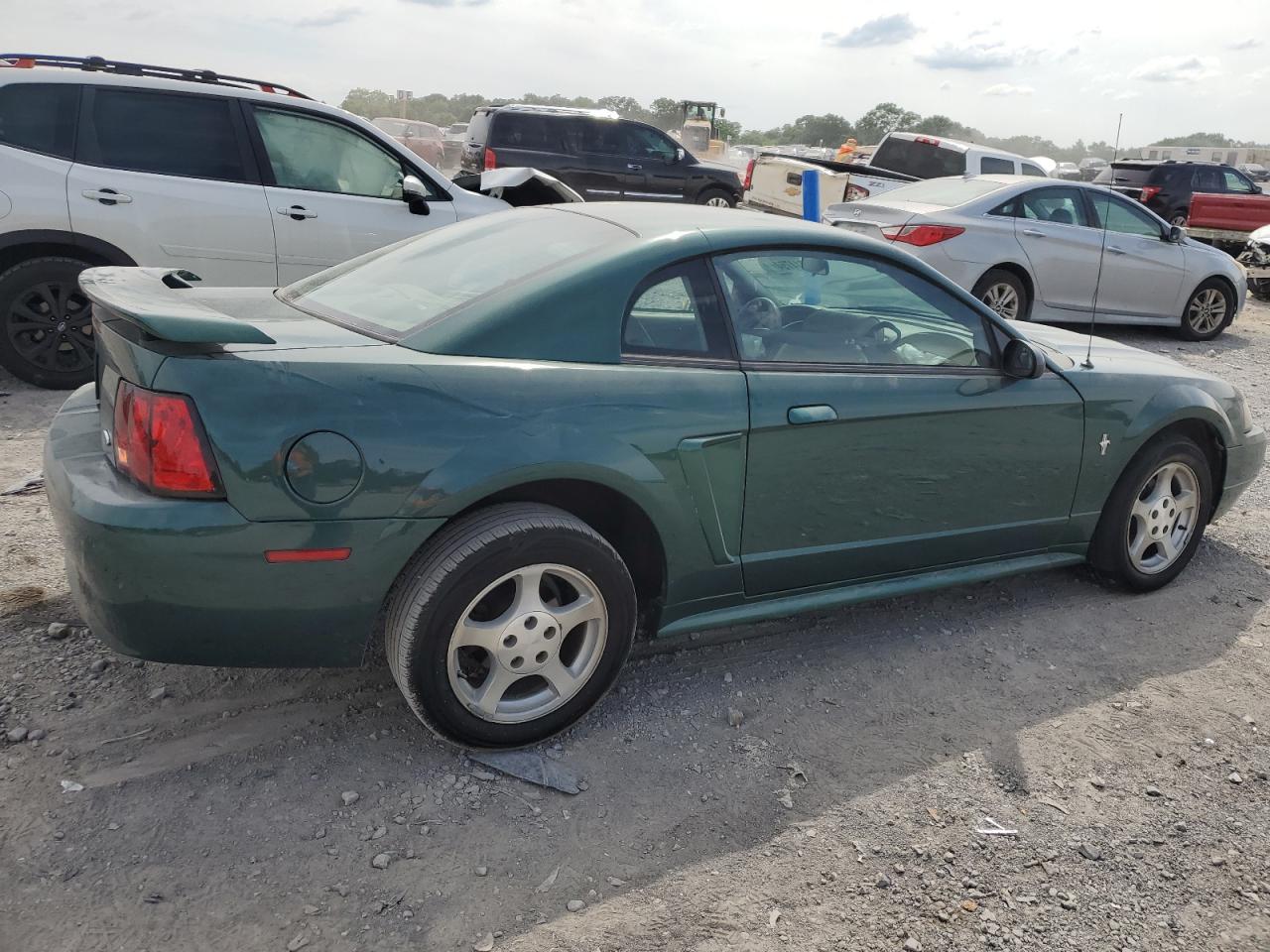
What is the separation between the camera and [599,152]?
15.6 meters

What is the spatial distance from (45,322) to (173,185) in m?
1.07

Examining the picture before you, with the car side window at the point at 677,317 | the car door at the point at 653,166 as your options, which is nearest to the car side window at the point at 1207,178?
the car door at the point at 653,166

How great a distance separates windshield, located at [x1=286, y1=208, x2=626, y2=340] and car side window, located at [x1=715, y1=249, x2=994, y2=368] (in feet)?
1.59

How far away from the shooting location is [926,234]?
28.8 ft

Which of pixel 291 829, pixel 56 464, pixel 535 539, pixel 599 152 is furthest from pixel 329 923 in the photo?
pixel 599 152

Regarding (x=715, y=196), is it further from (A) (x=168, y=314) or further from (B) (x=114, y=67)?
(A) (x=168, y=314)

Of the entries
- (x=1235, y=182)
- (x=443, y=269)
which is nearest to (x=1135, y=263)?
(x=443, y=269)

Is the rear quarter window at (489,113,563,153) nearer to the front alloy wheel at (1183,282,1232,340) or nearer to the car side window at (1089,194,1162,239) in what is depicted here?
the car side window at (1089,194,1162,239)

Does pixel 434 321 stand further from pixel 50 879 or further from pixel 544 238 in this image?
pixel 50 879

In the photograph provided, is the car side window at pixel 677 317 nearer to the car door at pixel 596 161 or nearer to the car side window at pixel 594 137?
the car door at pixel 596 161

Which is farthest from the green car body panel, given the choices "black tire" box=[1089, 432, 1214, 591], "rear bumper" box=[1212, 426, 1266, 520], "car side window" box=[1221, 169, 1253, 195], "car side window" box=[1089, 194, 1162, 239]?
"car side window" box=[1221, 169, 1253, 195]

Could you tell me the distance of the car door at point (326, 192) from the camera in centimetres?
638

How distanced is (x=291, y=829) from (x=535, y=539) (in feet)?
3.09

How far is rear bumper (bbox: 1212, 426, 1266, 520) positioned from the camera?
14.7 feet
